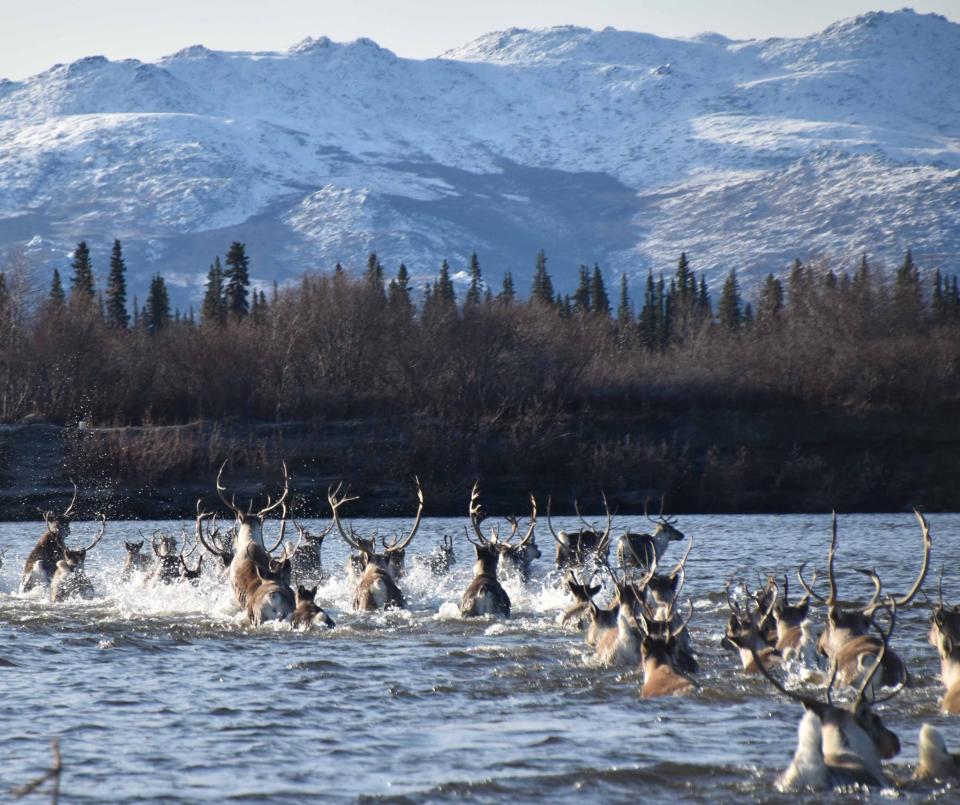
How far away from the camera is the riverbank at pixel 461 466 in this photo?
190 feet

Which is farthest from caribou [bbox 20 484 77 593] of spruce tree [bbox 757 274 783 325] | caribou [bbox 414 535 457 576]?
spruce tree [bbox 757 274 783 325]

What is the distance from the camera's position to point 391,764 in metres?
13.0

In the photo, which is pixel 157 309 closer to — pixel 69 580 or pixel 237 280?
pixel 237 280

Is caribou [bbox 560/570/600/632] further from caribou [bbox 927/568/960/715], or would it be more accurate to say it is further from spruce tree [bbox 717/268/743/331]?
spruce tree [bbox 717/268/743/331]

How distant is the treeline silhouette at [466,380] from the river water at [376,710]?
38.1 metres

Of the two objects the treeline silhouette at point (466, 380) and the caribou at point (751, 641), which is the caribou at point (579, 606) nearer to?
the caribou at point (751, 641)

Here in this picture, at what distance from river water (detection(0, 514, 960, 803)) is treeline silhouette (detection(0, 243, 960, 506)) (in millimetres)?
38132

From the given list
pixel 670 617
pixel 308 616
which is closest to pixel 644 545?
pixel 308 616

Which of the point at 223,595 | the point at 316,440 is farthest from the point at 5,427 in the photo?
the point at 223,595

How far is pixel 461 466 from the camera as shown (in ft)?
204

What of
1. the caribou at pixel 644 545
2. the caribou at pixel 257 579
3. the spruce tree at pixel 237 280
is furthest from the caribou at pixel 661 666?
the spruce tree at pixel 237 280

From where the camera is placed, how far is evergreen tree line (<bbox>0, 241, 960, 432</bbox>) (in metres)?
71.2

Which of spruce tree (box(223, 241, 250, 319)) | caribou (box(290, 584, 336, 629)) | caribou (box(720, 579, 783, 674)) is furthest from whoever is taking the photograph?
spruce tree (box(223, 241, 250, 319))

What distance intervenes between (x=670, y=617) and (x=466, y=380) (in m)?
56.9
